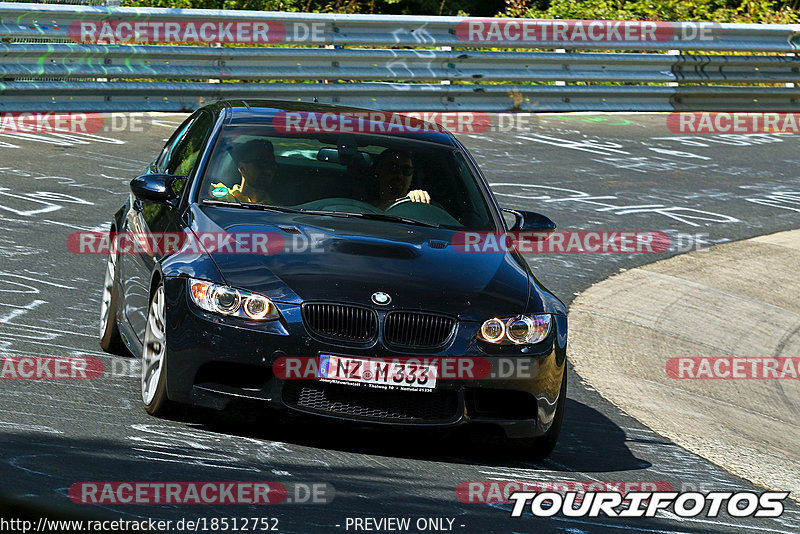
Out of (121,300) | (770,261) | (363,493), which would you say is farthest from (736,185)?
(363,493)

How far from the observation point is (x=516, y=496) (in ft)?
19.2

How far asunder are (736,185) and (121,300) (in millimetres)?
11508

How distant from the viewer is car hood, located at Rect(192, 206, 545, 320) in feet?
20.1

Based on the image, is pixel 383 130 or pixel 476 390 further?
pixel 383 130

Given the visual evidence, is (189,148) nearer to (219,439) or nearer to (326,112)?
(326,112)

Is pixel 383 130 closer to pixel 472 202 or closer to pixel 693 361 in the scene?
pixel 472 202

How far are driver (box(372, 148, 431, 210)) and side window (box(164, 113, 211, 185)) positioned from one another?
3.30 ft

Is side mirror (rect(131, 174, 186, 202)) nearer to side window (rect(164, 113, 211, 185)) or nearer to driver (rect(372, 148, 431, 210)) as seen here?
side window (rect(164, 113, 211, 185))

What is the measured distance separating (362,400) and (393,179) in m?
1.88

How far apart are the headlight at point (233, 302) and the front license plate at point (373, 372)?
13.0 inches

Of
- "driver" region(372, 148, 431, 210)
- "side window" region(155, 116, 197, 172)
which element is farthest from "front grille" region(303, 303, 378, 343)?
"side window" region(155, 116, 197, 172)

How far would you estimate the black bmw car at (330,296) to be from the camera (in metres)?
6.01
